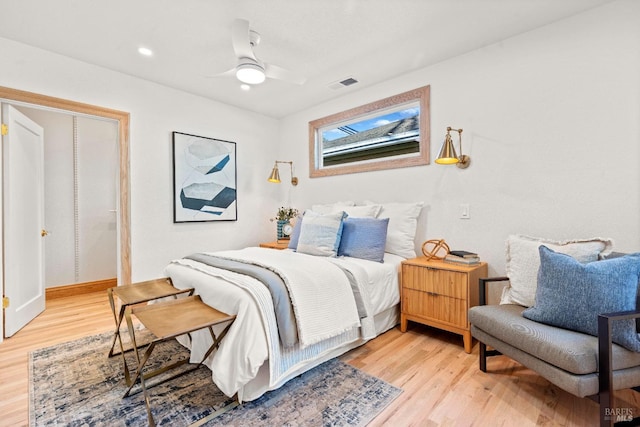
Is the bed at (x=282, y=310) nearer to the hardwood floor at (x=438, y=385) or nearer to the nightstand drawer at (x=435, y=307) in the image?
the nightstand drawer at (x=435, y=307)

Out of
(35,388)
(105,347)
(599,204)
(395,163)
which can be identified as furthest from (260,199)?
(599,204)

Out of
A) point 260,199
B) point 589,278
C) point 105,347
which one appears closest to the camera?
point 589,278

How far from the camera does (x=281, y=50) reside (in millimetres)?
2701

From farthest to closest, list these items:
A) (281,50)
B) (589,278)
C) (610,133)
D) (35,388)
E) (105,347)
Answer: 1. (281,50)
2. (105,347)
3. (610,133)
4. (35,388)
5. (589,278)

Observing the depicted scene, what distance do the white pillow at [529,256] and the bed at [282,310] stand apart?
3.00ft

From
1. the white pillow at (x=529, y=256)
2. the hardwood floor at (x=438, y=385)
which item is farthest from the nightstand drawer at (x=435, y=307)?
the white pillow at (x=529, y=256)

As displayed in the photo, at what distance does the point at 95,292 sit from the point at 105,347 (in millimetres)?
2195

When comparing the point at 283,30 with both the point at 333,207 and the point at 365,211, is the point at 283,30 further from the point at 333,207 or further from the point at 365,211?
the point at 333,207

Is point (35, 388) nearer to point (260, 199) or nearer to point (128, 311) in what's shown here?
point (128, 311)

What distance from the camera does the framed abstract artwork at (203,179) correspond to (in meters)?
3.59

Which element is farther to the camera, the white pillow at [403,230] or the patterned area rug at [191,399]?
the white pillow at [403,230]

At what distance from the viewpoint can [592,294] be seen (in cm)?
156

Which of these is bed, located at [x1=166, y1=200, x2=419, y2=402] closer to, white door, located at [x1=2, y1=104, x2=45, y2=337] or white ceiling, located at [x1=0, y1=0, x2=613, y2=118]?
white door, located at [x1=2, y1=104, x2=45, y2=337]

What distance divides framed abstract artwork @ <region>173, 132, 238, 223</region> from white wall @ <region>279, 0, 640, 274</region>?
235cm
